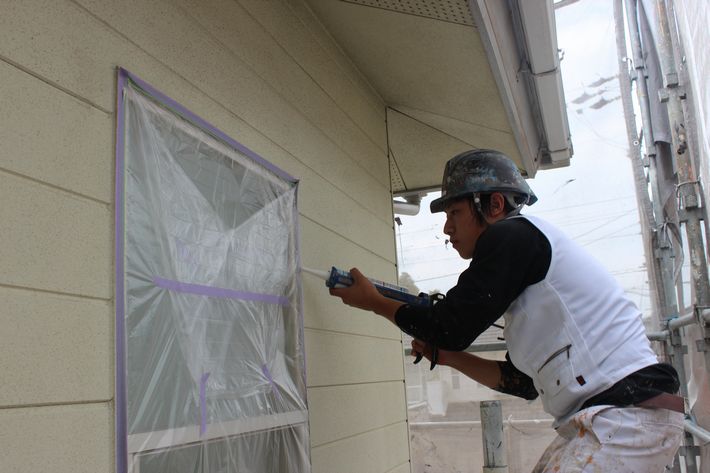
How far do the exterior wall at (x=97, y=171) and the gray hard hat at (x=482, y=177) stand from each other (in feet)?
1.89

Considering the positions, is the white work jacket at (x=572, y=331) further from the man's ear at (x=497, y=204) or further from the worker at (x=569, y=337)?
the man's ear at (x=497, y=204)

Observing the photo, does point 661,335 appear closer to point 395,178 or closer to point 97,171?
point 395,178

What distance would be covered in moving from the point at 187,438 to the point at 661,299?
484 centimetres

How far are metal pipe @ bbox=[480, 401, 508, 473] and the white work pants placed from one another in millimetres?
3753

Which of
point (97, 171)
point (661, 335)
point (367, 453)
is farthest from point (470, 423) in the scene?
point (97, 171)

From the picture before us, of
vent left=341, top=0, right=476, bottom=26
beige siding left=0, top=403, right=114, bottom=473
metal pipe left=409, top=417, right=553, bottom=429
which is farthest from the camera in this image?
metal pipe left=409, top=417, right=553, bottom=429

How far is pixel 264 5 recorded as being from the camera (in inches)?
85.7

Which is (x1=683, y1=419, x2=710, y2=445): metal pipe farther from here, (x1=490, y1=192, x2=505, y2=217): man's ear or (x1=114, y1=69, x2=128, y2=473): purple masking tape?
(x1=114, y1=69, x2=128, y2=473): purple masking tape

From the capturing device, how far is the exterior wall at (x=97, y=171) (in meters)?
1.07

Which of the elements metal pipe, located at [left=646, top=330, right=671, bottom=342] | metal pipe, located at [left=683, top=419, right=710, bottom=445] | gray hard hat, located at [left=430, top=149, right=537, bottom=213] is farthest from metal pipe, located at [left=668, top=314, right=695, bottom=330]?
gray hard hat, located at [left=430, top=149, right=537, bottom=213]

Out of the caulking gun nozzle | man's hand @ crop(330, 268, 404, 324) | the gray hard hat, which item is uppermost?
the gray hard hat

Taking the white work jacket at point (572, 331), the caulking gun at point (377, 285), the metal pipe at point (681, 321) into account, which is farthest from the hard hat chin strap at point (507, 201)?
the metal pipe at point (681, 321)

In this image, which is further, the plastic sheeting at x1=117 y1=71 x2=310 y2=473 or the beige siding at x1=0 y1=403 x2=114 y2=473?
the plastic sheeting at x1=117 y1=71 x2=310 y2=473

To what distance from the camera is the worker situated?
1.59 meters
